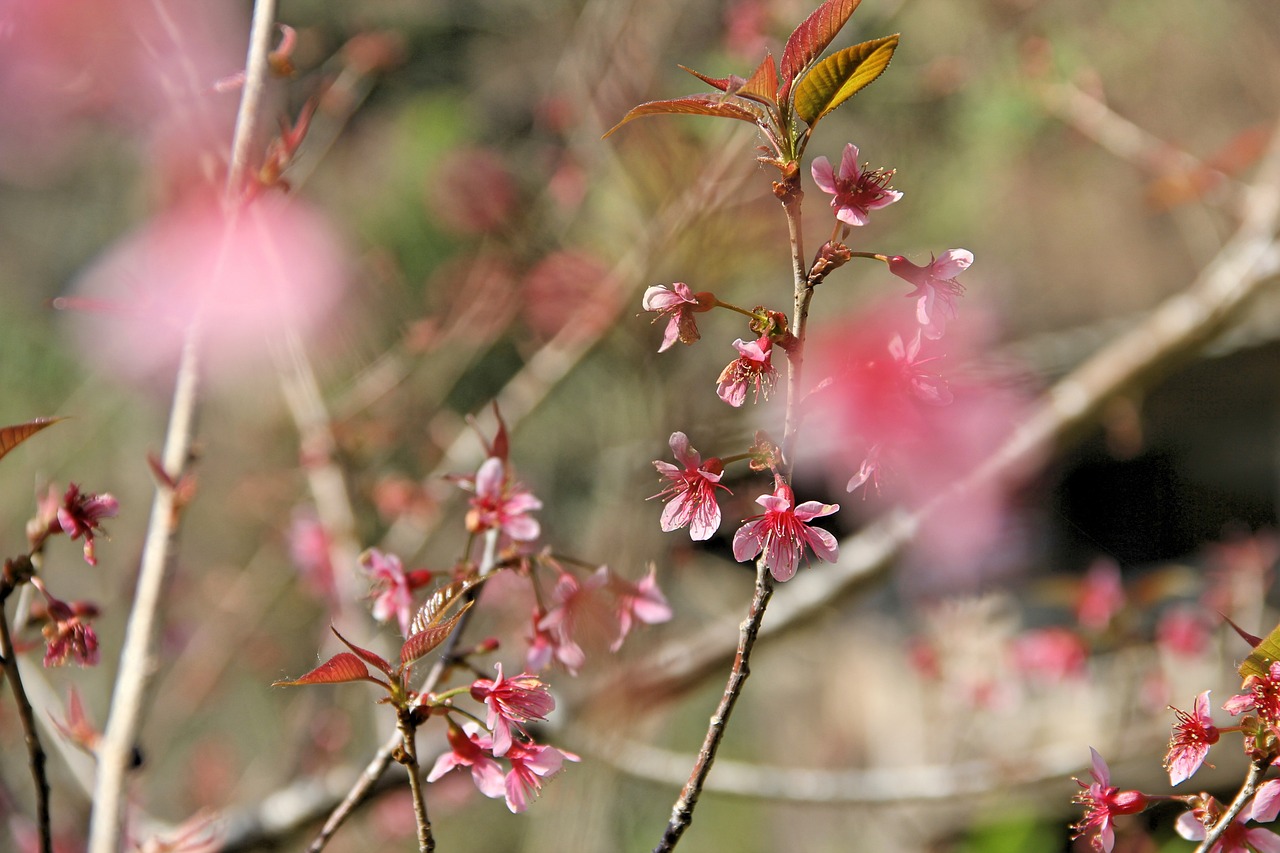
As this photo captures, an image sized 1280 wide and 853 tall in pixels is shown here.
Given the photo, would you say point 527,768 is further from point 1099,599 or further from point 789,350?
point 1099,599

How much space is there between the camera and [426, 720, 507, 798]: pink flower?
32 cm

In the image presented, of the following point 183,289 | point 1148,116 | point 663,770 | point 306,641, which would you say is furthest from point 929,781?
point 1148,116

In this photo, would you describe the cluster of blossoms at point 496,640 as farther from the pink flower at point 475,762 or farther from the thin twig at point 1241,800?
the thin twig at point 1241,800

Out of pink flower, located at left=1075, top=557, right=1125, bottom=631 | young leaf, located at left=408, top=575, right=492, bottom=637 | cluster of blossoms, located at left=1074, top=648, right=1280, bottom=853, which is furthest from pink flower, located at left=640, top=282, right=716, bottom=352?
pink flower, located at left=1075, top=557, right=1125, bottom=631

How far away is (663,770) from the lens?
0.90 meters

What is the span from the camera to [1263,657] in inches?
11.5

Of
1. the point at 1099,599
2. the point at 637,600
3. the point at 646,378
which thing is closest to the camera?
the point at 637,600

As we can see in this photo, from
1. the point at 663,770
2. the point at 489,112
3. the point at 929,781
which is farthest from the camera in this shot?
the point at 489,112

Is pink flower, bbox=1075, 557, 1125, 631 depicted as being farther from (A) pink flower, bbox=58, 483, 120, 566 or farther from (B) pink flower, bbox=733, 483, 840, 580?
(A) pink flower, bbox=58, 483, 120, 566

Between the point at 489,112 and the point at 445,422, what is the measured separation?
1.32 meters

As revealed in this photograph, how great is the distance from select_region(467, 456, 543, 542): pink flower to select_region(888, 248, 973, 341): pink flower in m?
0.18

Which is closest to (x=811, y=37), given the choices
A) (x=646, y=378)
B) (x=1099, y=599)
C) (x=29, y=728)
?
(x=29, y=728)

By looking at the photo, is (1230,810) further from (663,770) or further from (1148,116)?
(1148,116)

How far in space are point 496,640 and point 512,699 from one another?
Result: 5 cm
